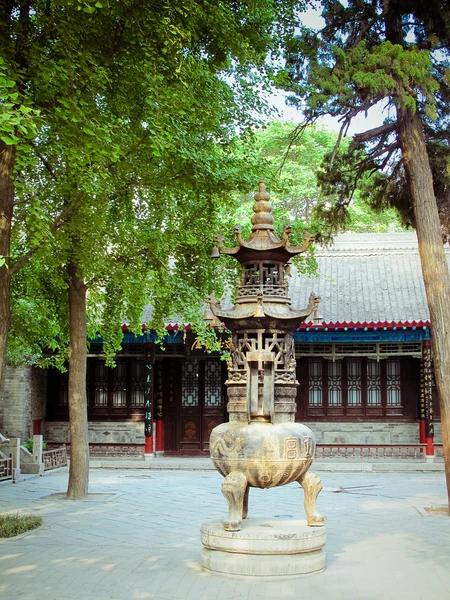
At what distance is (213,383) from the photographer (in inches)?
839

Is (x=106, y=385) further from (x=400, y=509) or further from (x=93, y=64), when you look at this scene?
(x=93, y=64)

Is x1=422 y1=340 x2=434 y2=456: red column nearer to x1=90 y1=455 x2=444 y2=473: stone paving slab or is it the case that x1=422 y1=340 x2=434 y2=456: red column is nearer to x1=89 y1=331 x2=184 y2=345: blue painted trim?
x1=90 y1=455 x2=444 y2=473: stone paving slab

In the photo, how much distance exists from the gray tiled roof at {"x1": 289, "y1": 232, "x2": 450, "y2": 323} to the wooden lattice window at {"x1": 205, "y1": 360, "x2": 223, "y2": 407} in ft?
8.96

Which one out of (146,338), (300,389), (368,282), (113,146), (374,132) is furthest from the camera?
(368,282)

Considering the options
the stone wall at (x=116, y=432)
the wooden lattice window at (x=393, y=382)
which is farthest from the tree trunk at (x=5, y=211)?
the wooden lattice window at (x=393, y=382)

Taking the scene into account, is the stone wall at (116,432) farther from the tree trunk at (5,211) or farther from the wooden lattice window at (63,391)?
the tree trunk at (5,211)

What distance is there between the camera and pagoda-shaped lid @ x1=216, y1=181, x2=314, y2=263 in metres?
8.89

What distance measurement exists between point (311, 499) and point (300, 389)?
12856 millimetres

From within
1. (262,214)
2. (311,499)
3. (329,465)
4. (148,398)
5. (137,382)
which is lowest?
(329,465)

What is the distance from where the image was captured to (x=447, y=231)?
13.8m

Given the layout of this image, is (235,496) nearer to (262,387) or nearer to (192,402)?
(262,387)

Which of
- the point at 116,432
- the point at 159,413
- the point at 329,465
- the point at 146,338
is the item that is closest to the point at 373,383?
the point at 329,465

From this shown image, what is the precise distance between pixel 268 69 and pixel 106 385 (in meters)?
11.6

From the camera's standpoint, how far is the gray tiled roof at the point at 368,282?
803 inches
